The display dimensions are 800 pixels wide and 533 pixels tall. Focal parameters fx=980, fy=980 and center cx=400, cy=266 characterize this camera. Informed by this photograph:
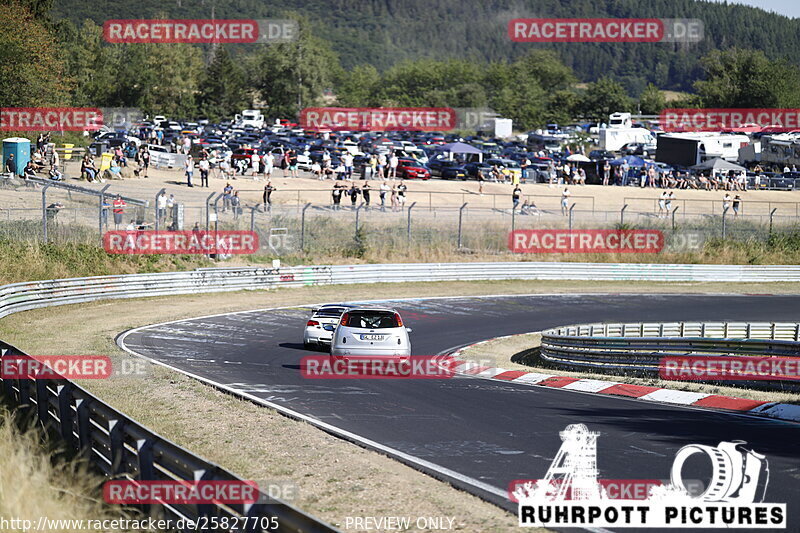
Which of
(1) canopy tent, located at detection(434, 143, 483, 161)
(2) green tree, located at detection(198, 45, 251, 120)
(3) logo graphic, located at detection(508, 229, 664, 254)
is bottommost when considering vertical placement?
(3) logo graphic, located at detection(508, 229, 664, 254)

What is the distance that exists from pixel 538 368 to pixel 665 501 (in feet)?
45.7

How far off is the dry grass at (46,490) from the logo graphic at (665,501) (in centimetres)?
397

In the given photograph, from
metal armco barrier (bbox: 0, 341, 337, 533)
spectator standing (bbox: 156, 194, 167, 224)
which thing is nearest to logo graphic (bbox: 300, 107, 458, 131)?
spectator standing (bbox: 156, 194, 167, 224)

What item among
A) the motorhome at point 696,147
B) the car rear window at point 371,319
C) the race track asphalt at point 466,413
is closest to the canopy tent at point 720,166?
the motorhome at point 696,147

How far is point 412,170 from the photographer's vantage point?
6425 cm

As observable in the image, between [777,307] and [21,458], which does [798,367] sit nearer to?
[21,458]

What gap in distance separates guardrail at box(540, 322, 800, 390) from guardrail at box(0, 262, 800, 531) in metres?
0.09

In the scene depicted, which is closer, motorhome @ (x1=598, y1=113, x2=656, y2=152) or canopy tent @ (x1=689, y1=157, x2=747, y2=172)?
canopy tent @ (x1=689, y1=157, x2=747, y2=172)

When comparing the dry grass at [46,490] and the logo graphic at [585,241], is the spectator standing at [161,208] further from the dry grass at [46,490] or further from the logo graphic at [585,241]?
the dry grass at [46,490]

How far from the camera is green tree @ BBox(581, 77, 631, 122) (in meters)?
140

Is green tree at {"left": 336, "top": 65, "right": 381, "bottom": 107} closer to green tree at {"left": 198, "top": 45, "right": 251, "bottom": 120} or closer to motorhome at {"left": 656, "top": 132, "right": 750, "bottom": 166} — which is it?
green tree at {"left": 198, "top": 45, "right": 251, "bottom": 120}

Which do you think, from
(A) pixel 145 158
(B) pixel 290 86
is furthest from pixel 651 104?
(A) pixel 145 158

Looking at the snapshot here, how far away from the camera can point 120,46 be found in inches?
6255

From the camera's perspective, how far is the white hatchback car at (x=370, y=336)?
19.8 m
